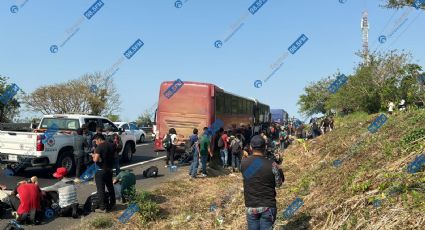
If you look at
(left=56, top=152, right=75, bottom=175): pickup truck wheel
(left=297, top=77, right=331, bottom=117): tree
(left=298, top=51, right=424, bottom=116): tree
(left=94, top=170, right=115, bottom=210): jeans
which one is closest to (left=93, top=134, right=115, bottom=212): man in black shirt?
(left=94, top=170, right=115, bottom=210): jeans

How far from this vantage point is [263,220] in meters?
5.29

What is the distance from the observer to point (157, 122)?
17.5m

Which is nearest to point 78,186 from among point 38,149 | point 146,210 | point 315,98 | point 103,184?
point 38,149

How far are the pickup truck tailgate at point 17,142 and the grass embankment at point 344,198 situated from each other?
14.8 feet

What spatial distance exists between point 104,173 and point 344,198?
5.04 meters

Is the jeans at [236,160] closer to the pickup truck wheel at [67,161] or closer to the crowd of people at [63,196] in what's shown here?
the pickup truck wheel at [67,161]

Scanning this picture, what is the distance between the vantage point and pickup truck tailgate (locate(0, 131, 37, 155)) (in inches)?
484

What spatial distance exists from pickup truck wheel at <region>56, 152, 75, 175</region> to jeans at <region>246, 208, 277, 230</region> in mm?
9387

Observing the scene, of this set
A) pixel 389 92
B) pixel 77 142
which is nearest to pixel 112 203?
pixel 77 142

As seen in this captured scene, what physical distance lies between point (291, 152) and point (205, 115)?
4871 mm

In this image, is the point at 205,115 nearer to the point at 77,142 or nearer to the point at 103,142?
the point at 77,142

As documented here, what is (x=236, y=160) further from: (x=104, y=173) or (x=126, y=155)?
(x=104, y=173)

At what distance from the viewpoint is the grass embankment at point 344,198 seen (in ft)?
19.1

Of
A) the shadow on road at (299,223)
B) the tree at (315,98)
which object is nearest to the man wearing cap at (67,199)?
the shadow on road at (299,223)
